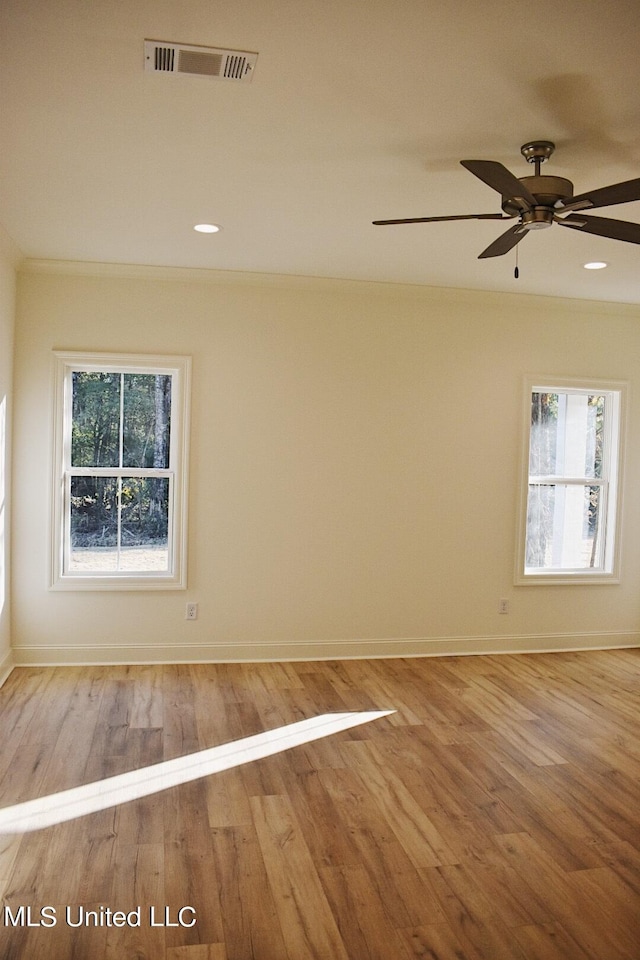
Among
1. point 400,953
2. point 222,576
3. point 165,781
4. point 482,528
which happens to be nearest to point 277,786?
point 165,781

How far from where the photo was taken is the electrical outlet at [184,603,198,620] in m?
5.23

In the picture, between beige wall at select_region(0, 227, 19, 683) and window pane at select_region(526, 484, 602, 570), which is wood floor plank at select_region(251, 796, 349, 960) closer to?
beige wall at select_region(0, 227, 19, 683)

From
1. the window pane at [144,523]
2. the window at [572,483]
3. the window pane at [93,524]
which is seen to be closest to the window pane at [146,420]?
the window pane at [144,523]

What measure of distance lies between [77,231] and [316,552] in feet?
8.59

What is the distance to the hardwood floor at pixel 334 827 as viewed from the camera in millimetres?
2307

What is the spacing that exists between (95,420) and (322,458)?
63.1 inches

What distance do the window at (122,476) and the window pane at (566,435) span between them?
2732 millimetres

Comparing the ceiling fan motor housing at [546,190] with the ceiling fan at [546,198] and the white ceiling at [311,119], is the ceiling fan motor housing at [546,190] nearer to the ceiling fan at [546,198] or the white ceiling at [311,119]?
the ceiling fan at [546,198]

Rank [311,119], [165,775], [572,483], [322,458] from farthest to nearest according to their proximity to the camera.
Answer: [572,483] → [322,458] → [165,775] → [311,119]

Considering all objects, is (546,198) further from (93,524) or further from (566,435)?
(93,524)

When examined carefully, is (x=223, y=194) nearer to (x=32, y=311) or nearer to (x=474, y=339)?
(x=32, y=311)

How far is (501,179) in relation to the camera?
2598 mm

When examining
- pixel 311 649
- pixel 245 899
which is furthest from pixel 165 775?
pixel 311 649

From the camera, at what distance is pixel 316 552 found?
5.39 meters
